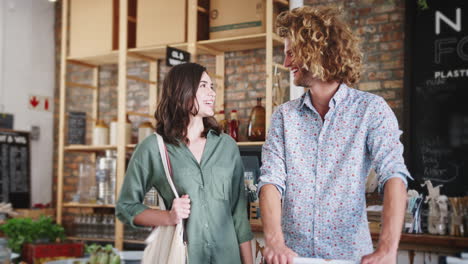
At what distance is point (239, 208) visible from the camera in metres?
2.13

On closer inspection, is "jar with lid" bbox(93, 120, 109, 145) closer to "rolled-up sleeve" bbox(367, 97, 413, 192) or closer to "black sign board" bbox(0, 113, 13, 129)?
"black sign board" bbox(0, 113, 13, 129)

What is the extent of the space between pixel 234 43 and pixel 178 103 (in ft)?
8.86

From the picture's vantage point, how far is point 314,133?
1.61m

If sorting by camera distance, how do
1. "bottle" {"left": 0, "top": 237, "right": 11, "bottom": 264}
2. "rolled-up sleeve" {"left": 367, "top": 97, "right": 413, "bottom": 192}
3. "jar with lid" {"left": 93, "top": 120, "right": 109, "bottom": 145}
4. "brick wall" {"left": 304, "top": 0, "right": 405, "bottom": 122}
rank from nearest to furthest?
"rolled-up sleeve" {"left": 367, "top": 97, "right": 413, "bottom": 192} < "bottle" {"left": 0, "top": 237, "right": 11, "bottom": 264} < "brick wall" {"left": 304, "top": 0, "right": 405, "bottom": 122} < "jar with lid" {"left": 93, "top": 120, "right": 109, "bottom": 145}

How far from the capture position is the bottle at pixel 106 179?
5.31 m

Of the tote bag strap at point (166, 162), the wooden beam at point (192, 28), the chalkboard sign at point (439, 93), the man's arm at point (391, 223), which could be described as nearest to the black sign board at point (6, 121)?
the wooden beam at point (192, 28)

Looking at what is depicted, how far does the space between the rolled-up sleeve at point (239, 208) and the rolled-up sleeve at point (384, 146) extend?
715 millimetres

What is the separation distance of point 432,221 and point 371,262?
2.06 meters

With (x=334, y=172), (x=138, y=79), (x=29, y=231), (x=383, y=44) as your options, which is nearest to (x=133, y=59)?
(x=138, y=79)

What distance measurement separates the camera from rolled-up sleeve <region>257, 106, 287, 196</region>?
5.15 feet

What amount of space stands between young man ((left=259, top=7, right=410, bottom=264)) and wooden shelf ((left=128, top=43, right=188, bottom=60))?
10.8 ft

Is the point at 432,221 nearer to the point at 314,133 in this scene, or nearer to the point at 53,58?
the point at 314,133

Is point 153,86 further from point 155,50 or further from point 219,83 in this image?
point 219,83

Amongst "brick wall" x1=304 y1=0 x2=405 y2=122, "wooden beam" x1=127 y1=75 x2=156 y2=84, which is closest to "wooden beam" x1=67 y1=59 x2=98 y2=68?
"wooden beam" x1=127 y1=75 x2=156 y2=84
